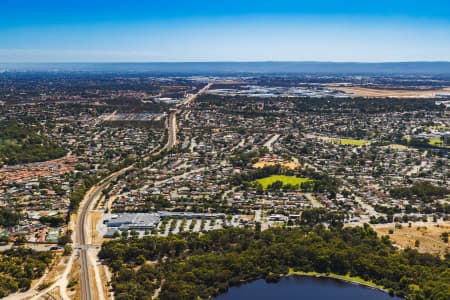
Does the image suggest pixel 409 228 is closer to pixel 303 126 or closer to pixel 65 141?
pixel 303 126

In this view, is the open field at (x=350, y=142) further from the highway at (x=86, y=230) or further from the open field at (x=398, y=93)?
the open field at (x=398, y=93)

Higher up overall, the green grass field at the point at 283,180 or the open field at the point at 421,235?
the green grass field at the point at 283,180

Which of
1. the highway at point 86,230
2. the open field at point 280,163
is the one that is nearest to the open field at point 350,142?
the open field at point 280,163

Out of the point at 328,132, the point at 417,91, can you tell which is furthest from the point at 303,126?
the point at 417,91

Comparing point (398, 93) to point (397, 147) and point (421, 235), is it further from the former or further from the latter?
point (421, 235)

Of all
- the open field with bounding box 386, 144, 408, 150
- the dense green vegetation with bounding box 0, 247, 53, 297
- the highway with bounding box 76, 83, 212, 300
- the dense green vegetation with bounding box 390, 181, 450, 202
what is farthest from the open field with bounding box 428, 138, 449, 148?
the dense green vegetation with bounding box 0, 247, 53, 297

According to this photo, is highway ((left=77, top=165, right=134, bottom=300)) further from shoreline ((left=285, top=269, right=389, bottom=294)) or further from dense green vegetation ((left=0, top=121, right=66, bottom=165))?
dense green vegetation ((left=0, top=121, right=66, bottom=165))

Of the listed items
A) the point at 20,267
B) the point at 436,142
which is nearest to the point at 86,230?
the point at 20,267

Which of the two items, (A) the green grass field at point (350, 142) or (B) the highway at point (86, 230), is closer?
(B) the highway at point (86, 230)
